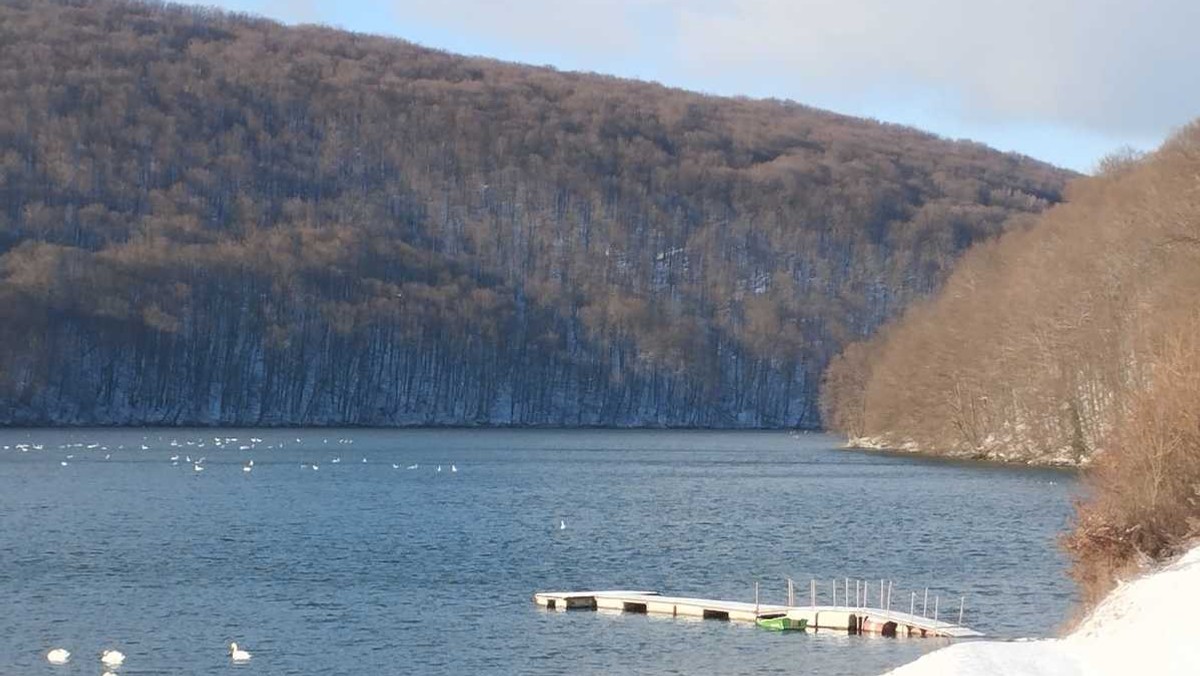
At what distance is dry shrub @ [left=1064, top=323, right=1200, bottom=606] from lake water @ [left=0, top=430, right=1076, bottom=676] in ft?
13.1

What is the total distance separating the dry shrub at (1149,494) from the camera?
3030 cm

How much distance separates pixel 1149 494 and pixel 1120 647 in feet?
25.6

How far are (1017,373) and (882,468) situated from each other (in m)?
8.54

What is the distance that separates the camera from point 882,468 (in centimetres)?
9300

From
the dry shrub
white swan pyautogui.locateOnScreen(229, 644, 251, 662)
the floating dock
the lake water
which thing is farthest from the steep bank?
white swan pyautogui.locateOnScreen(229, 644, 251, 662)

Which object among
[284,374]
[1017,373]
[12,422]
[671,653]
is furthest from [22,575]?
[284,374]

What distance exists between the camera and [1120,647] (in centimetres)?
2331

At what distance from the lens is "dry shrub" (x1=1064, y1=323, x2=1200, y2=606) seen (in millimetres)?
30297

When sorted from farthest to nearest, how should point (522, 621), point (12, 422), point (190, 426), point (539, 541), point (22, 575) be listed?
point (190, 426), point (12, 422), point (539, 541), point (22, 575), point (522, 621)

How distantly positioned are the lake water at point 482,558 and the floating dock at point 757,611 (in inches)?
24.0

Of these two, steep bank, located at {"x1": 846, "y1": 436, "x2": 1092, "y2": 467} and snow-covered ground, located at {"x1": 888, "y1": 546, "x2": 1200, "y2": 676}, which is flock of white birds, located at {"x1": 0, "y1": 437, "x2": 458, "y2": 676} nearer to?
steep bank, located at {"x1": 846, "y1": 436, "x2": 1092, "y2": 467}

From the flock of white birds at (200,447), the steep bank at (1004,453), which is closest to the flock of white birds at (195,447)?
the flock of white birds at (200,447)

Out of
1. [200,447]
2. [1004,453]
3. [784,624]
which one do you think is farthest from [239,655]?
[200,447]

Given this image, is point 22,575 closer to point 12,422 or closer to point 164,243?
point 12,422
